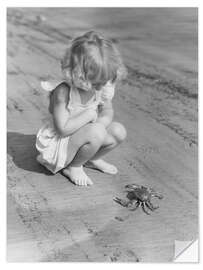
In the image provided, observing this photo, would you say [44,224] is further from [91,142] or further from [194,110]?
[194,110]

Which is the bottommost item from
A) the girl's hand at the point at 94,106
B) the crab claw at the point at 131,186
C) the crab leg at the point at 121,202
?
the crab leg at the point at 121,202

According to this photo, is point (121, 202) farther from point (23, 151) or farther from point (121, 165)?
point (23, 151)

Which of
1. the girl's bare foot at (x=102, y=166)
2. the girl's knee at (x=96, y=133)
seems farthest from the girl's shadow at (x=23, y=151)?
the girl's knee at (x=96, y=133)

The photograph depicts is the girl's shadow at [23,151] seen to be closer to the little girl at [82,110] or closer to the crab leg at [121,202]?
the little girl at [82,110]

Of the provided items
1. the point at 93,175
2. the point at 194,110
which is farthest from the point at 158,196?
the point at 194,110

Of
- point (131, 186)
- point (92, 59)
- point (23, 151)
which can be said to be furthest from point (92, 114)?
point (23, 151)
